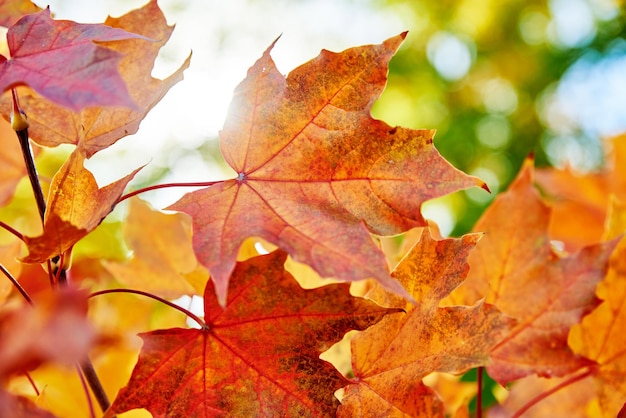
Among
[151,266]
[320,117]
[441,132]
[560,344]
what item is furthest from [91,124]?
[441,132]

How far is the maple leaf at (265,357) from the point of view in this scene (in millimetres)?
520

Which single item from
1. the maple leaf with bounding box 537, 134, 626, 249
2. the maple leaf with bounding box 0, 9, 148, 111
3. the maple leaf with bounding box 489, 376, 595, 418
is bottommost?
the maple leaf with bounding box 537, 134, 626, 249

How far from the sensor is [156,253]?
913 mm

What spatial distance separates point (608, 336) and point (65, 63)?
2.16 feet

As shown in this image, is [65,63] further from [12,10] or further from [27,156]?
[12,10]

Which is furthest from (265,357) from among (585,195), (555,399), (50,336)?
(585,195)

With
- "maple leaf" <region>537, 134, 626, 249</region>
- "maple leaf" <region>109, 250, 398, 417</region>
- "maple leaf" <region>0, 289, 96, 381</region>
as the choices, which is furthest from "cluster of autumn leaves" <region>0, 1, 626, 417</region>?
"maple leaf" <region>537, 134, 626, 249</region>

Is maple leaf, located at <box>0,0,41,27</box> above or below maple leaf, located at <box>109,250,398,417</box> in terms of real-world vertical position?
above

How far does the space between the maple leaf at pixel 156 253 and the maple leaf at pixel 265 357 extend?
0.31m

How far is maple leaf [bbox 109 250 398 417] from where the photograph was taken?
1.71 ft

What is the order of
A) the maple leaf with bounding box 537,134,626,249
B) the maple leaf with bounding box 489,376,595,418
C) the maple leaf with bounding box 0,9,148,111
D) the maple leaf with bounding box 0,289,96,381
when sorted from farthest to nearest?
the maple leaf with bounding box 537,134,626,249, the maple leaf with bounding box 489,376,595,418, the maple leaf with bounding box 0,9,148,111, the maple leaf with bounding box 0,289,96,381

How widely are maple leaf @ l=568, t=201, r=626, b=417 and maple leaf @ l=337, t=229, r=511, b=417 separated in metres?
0.25

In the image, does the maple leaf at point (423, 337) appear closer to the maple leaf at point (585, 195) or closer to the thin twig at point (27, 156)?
the thin twig at point (27, 156)

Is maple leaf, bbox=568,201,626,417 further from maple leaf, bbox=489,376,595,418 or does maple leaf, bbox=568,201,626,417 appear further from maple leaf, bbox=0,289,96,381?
maple leaf, bbox=0,289,96,381
